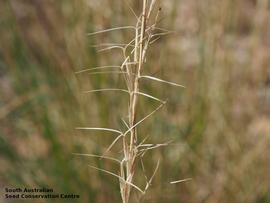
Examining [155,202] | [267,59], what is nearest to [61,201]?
[155,202]

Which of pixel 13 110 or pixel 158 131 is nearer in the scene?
pixel 158 131

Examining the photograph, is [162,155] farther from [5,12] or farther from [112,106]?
[5,12]

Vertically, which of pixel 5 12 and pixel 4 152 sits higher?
pixel 5 12

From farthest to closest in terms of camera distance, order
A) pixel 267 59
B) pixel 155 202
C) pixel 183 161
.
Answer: pixel 267 59 < pixel 183 161 < pixel 155 202

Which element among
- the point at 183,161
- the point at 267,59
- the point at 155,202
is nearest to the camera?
the point at 155,202

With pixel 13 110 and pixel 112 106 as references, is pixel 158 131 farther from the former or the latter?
pixel 13 110

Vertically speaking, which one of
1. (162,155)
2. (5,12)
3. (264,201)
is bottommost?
(264,201)
